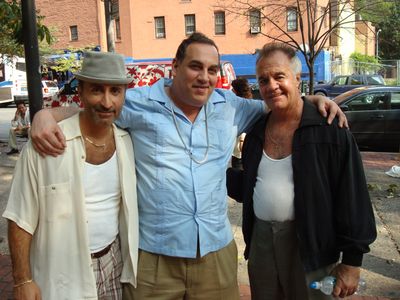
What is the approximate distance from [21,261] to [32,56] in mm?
2635

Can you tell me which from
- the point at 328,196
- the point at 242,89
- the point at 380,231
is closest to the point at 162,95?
the point at 328,196

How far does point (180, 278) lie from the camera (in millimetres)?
2430

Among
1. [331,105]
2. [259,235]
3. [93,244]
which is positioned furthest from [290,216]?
[93,244]

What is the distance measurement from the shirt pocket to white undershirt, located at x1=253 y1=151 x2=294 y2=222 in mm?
1015

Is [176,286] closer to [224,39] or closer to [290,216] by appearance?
[290,216]

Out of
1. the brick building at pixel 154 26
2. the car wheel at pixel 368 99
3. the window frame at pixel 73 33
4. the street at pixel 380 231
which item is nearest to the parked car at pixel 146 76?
the street at pixel 380 231

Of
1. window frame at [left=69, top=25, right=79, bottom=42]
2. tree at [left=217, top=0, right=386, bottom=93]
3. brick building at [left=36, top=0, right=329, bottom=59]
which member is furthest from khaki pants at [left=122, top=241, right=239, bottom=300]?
window frame at [left=69, top=25, right=79, bottom=42]

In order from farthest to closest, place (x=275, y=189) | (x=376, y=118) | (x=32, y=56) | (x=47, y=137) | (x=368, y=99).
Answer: (x=368, y=99)
(x=376, y=118)
(x=32, y=56)
(x=275, y=189)
(x=47, y=137)

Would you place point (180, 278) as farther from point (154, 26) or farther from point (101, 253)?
point (154, 26)

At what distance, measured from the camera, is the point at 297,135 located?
239cm

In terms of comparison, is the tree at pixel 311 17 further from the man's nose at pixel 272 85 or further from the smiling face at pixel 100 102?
the smiling face at pixel 100 102

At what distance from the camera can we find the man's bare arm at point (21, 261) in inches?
80.4

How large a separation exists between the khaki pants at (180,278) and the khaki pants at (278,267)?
22cm

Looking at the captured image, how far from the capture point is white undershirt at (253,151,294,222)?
7.89ft
